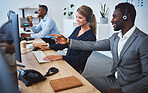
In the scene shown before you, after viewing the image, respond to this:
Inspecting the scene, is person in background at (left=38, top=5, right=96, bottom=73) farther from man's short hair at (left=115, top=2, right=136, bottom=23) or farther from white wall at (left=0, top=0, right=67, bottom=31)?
white wall at (left=0, top=0, right=67, bottom=31)

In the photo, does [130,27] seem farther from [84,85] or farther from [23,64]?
[23,64]

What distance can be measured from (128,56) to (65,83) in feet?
1.91

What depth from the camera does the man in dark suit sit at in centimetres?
113

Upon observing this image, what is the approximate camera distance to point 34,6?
20.3 ft

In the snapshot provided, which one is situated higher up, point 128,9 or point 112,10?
point 112,10

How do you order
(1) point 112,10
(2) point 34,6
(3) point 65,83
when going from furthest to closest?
(2) point 34,6, (1) point 112,10, (3) point 65,83

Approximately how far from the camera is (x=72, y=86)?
950mm

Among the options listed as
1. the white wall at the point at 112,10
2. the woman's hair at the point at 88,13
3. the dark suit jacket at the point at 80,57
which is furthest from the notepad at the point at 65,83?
the white wall at the point at 112,10

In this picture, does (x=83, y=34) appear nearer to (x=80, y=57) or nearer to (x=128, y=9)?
(x=80, y=57)

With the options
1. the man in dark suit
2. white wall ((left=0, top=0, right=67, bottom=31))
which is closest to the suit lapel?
the man in dark suit

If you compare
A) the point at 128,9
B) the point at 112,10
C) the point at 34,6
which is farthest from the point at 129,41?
the point at 34,6

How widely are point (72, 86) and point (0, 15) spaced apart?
5.98 meters

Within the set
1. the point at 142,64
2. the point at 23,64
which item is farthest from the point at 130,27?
the point at 23,64

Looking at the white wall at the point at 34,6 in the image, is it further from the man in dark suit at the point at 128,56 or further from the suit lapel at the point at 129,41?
the suit lapel at the point at 129,41
